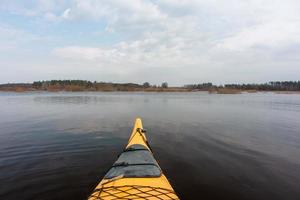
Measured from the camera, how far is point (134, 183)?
570 cm

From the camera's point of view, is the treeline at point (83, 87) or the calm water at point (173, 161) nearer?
the calm water at point (173, 161)

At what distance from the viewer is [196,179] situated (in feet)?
28.2

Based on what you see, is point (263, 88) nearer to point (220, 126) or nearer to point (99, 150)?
point (220, 126)

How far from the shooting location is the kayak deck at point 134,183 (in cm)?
523

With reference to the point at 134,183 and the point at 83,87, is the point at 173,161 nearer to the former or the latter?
the point at 134,183

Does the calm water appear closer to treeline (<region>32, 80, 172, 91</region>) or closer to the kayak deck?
the kayak deck

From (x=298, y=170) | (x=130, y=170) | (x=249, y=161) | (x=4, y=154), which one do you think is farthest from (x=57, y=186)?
(x=298, y=170)

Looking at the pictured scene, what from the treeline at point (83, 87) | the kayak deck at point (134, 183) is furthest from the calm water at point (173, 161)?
the treeline at point (83, 87)

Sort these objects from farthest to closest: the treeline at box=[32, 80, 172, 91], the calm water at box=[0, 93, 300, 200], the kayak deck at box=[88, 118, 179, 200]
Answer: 1. the treeline at box=[32, 80, 172, 91]
2. the calm water at box=[0, 93, 300, 200]
3. the kayak deck at box=[88, 118, 179, 200]

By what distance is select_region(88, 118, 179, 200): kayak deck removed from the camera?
523 cm

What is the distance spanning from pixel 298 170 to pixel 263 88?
183313 mm

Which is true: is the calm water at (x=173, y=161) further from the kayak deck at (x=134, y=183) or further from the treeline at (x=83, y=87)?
the treeline at (x=83, y=87)

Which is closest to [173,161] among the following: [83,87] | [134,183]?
[134,183]

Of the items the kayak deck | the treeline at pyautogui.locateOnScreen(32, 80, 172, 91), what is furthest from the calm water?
the treeline at pyautogui.locateOnScreen(32, 80, 172, 91)
